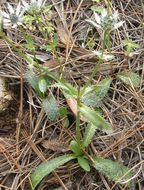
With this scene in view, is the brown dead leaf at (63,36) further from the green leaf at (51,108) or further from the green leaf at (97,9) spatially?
the green leaf at (51,108)

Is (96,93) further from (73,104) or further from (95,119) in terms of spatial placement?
(95,119)

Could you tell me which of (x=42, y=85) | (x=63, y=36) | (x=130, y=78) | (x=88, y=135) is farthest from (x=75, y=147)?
(x=63, y=36)

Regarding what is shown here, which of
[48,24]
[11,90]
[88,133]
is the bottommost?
[88,133]

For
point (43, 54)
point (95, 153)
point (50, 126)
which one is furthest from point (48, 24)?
point (95, 153)

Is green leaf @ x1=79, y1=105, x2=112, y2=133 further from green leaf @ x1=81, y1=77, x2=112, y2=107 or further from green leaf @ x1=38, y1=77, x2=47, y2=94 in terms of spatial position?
green leaf @ x1=38, y1=77, x2=47, y2=94

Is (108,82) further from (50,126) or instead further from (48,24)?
(48,24)

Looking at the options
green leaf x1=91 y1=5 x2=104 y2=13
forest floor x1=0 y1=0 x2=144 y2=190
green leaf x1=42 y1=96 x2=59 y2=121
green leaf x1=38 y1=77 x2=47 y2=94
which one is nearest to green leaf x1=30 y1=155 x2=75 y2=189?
forest floor x1=0 y1=0 x2=144 y2=190
